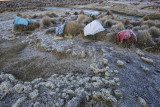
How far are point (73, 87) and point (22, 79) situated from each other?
4.88 ft

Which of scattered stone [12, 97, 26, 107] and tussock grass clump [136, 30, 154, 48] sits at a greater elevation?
tussock grass clump [136, 30, 154, 48]

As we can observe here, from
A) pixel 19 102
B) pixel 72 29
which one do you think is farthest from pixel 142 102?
pixel 72 29

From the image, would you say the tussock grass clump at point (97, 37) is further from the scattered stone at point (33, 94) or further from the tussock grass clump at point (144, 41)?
the scattered stone at point (33, 94)

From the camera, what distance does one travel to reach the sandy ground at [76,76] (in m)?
2.07

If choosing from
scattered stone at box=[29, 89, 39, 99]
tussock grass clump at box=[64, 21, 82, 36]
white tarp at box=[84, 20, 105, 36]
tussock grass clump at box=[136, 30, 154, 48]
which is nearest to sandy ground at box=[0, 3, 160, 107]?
scattered stone at box=[29, 89, 39, 99]

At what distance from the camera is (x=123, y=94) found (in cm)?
218

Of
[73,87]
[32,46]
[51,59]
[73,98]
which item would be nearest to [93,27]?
[51,59]

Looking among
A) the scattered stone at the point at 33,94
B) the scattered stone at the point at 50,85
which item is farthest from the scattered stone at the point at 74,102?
the scattered stone at the point at 33,94

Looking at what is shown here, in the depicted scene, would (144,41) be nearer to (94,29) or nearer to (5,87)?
(94,29)

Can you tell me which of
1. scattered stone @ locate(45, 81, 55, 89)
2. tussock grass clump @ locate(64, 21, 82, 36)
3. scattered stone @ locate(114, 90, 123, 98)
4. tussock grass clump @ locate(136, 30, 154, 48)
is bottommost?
scattered stone @ locate(114, 90, 123, 98)

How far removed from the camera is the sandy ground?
2.07 meters

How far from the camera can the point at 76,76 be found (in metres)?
2.76

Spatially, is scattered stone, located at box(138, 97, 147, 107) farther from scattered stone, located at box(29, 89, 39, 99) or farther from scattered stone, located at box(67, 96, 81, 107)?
scattered stone, located at box(29, 89, 39, 99)

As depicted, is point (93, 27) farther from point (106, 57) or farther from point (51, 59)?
point (51, 59)
